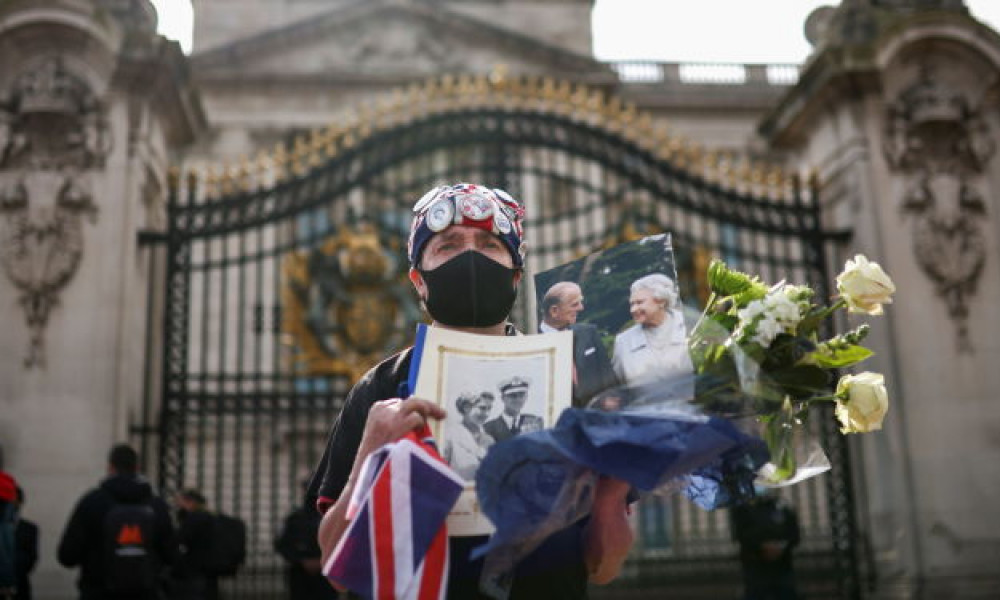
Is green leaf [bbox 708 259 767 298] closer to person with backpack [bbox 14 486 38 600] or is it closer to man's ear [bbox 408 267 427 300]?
man's ear [bbox 408 267 427 300]

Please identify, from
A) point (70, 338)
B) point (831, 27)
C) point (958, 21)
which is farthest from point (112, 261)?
point (958, 21)

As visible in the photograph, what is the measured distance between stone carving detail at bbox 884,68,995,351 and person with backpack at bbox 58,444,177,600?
6.03m

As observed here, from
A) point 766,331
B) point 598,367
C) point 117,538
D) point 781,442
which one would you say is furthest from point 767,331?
point 117,538

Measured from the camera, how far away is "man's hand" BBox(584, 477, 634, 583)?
1.98 metres

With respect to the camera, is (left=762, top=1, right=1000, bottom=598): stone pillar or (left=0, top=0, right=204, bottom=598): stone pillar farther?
(left=762, top=1, right=1000, bottom=598): stone pillar

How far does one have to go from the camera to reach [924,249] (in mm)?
8211

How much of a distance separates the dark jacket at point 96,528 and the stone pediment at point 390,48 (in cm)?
1355

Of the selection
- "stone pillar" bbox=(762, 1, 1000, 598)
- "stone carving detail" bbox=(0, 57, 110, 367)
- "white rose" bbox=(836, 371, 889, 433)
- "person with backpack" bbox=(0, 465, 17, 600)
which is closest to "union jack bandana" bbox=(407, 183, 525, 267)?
"white rose" bbox=(836, 371, 889, 433)

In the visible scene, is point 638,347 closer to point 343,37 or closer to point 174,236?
point 174,236

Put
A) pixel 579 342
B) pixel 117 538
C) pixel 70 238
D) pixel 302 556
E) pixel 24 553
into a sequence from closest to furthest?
pixel 579 342 < pixel 117 538 < pixel 24 553 < pixel 302 556 < pixel 70 238

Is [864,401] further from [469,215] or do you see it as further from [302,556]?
[302,556]

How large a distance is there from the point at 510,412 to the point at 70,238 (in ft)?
20.7

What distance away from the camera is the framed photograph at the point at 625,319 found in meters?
Result: 1.94

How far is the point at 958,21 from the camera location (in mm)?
8438
